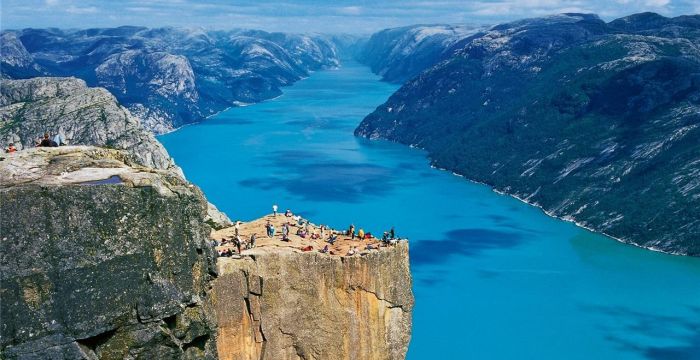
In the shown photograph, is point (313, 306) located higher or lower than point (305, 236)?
lower

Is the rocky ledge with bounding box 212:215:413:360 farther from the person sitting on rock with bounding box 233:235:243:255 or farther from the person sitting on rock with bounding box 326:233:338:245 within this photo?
the person sitting on rock with bounding box 326:233:338:245

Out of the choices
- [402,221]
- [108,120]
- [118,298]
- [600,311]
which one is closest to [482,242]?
[402,221]

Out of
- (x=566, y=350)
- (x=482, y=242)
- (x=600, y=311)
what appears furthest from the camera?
(x=482, y=242)

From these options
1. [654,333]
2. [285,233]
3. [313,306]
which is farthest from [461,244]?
[313,306]

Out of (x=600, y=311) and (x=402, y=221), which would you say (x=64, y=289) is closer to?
(x=600, y=311)

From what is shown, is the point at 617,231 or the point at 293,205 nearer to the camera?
the point at 617,231

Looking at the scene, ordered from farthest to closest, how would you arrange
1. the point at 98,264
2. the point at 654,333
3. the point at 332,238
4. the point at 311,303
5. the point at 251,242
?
the point at 654,333 < the point at 332,238 < the point at 251,242 < the point at 311,303 < the point at 98,264

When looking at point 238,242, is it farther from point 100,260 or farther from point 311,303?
point 100,260
